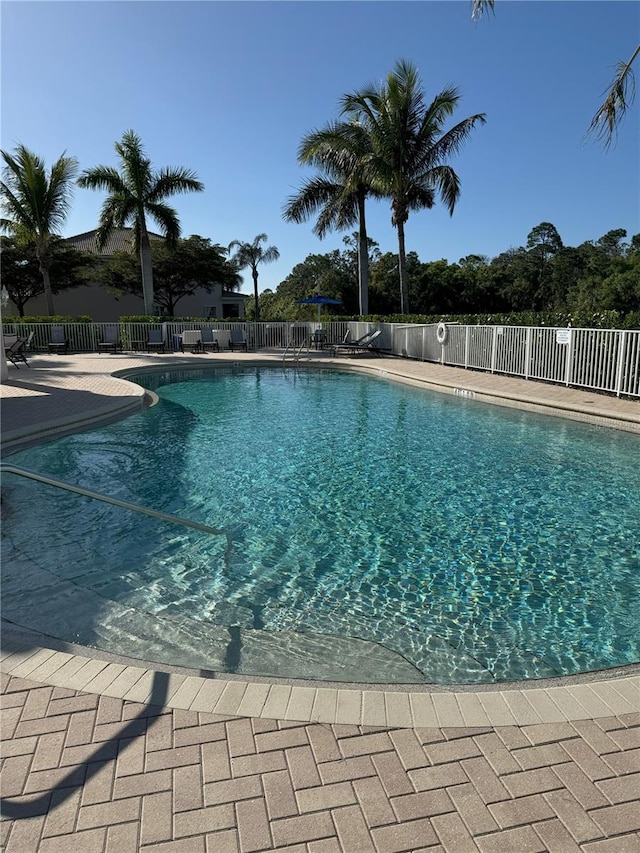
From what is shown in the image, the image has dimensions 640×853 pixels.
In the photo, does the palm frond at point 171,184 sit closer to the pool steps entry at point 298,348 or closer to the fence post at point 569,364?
the pool steps entry at point 298,348

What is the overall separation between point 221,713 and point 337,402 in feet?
33.6

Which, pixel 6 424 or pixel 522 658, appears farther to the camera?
pixel 6 424

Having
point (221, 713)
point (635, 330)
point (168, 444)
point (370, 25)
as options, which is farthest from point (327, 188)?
point (221, 713)

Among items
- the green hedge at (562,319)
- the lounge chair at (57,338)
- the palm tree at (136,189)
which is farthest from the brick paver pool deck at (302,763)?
the palm tree at (136,189)

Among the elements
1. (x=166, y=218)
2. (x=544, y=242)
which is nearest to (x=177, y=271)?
(x=166, y=218)

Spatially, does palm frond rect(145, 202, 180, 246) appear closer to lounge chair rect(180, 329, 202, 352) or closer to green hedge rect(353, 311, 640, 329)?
lounge chair rect(180, 329, 202, 352)

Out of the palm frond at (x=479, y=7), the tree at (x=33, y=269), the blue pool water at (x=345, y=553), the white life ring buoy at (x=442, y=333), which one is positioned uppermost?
the palm frond at (x=479, y=7)

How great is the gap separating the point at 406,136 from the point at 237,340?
10.4 meters

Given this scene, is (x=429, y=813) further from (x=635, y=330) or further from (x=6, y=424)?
(x=635, y=330)

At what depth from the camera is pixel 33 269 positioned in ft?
108

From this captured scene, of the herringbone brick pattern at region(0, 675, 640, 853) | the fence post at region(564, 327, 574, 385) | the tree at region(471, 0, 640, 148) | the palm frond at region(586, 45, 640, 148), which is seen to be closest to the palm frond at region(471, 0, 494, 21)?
the tree at region(471, 0, 640, 148)

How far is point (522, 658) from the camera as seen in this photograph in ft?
10.9

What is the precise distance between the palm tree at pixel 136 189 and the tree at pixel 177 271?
8.25 m

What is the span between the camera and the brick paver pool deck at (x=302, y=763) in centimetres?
183
